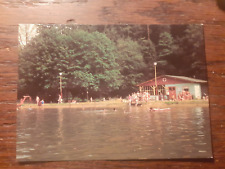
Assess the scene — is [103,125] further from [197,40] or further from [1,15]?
[1,15]

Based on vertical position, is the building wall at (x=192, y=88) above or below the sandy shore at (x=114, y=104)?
above

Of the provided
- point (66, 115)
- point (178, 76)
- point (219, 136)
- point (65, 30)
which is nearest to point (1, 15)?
point (65, 30)

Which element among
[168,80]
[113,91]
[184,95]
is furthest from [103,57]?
[184,95]

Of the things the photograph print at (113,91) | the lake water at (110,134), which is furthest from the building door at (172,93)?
the lake water at (110,134)

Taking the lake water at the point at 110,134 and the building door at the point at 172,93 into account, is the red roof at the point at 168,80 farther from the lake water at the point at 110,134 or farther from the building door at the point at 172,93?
the lake water at the point at 110,134

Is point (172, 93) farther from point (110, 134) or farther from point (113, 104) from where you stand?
point (110, 134)

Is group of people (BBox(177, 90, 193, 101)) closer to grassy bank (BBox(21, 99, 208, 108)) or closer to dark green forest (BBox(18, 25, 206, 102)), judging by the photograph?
grassy bank (BBox(21, 99, 208, 108))

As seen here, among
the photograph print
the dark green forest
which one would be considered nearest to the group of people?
the photograph print

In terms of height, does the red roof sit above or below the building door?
above
